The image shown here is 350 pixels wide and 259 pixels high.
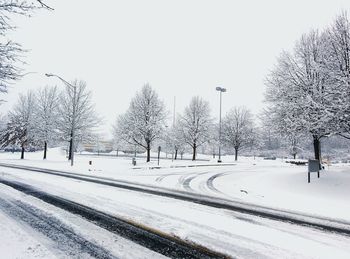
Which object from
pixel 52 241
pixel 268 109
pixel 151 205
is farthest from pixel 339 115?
pixel 52 241

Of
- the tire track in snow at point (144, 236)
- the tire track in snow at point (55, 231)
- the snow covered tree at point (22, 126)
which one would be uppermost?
the snow covered tree at point (22, 126)

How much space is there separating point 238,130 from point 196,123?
9.26 meters

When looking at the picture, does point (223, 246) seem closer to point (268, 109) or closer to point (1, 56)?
point (1, 56)

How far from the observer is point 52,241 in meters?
4.79

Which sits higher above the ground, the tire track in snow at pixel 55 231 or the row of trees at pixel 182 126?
the row of trees at pixel 182 126

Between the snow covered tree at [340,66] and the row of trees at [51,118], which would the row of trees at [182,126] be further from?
the snow covered tree at [340,66]

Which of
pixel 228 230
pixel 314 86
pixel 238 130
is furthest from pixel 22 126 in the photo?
pixel 228 230

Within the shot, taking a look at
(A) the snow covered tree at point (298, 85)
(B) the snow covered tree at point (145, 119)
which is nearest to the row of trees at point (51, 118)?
(B) the snow covered tree at point (145, 119)

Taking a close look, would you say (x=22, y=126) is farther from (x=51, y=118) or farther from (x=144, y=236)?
(x=144, y=236)

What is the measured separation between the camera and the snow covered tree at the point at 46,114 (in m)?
36.4

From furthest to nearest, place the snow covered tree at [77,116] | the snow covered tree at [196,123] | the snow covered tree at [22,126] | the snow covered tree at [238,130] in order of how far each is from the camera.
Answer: the snow covered tree at [238,130], the snow covered tree at [196,123], the snow covered tree at [22,126], the snow covered tree at [77,116]

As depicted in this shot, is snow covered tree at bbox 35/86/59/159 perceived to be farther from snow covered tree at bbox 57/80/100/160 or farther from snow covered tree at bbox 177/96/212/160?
snow covered tree at bbox 177/96/212/160

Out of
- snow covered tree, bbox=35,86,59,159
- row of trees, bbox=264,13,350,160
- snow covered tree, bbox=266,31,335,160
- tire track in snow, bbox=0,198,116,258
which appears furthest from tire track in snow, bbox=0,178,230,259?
snow covered tree, bbox=35,86,59,159

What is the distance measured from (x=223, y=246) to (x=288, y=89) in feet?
53.6
